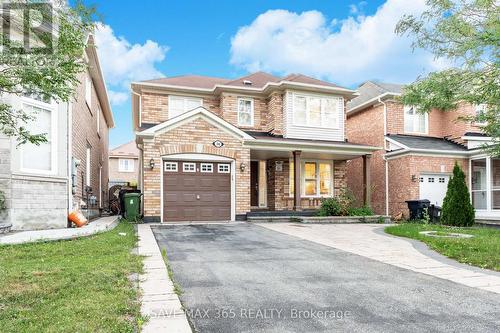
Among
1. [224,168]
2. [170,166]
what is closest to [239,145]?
[224,168]

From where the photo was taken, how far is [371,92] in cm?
2016

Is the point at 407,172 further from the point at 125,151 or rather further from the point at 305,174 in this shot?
the point at 125,151

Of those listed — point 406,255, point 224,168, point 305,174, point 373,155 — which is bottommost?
point 406,255

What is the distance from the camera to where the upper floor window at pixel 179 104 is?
16.7 meters

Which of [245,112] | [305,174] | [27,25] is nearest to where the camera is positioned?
[27,25]

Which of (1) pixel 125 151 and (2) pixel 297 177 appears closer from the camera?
(2) pixel 297 177

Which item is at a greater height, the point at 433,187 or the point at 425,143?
the point at 425,143

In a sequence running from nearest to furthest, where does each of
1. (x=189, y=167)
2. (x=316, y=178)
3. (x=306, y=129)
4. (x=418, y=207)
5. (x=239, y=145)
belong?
(x=189, y=167)
(x=239, y=145)
(x=418, y=207)
(x=306, y=129)
(x=316, y=178)

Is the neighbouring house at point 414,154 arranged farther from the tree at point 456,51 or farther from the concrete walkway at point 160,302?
the concrete walkway at point 160,302

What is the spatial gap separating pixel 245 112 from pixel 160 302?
14171 mm

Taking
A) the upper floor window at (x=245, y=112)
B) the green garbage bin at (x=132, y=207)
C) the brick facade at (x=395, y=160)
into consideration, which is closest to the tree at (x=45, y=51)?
the green garbage bin at (x=132, y=207)

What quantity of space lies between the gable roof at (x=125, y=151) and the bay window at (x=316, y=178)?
24.9 meters

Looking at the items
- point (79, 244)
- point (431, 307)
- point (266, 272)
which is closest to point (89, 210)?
point (79, 244)

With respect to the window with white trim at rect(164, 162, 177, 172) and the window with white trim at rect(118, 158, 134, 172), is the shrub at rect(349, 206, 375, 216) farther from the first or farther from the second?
the window with white trim at rect(118, 158, 134, 172)
